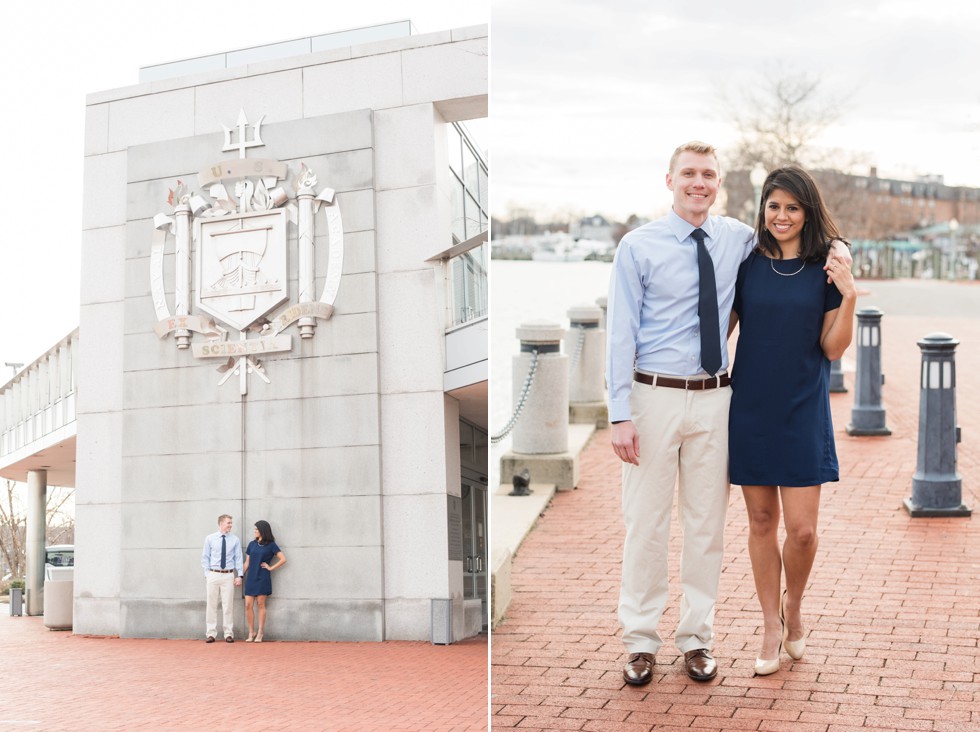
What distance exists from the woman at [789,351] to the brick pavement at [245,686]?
4.07 metres

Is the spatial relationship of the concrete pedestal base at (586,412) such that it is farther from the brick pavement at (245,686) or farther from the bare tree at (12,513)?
the bare tree at (12,513)

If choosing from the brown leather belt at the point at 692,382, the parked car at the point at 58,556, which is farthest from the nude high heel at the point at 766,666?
the parked car at the point at 58,556

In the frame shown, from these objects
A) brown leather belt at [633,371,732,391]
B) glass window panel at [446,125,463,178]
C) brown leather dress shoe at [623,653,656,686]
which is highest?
glass window panel at [446,125,463,178]

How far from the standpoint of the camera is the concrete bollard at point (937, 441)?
18.3 ft

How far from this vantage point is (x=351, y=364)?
13227 mm

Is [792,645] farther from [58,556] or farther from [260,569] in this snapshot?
[58,556]

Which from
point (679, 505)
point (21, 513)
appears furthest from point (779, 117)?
point (21, 513)

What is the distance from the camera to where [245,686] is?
29.6 ft

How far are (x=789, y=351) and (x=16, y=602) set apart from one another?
883 inches

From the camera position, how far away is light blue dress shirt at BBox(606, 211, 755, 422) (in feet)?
10.2

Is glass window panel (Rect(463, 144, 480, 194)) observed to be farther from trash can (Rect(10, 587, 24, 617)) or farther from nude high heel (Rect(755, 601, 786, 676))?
trash can (Rect(10, 587, 24, 617))

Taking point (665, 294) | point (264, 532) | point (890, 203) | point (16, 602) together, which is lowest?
point (16, 602)

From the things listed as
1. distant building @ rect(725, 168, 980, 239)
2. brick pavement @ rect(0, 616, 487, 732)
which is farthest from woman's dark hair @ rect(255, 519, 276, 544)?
distant building @ rect(725, 168, 980, 239)

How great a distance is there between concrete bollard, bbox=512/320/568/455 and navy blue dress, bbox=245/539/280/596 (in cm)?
695
